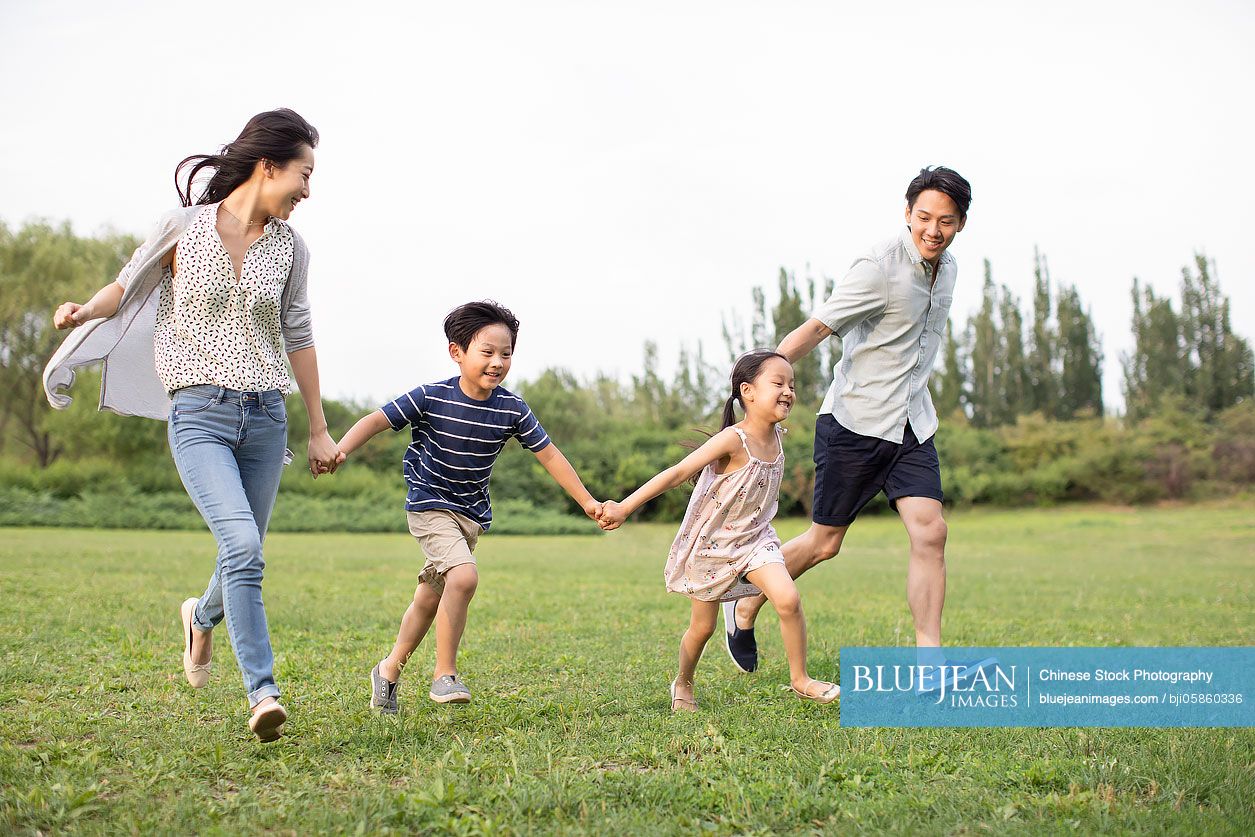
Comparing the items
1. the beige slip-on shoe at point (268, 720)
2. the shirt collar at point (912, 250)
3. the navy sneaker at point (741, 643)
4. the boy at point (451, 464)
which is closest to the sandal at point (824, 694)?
the navy sneaker at point (741, 643)

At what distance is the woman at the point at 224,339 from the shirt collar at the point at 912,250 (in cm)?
318

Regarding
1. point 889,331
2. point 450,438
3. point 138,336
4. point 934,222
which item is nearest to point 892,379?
point 889,331

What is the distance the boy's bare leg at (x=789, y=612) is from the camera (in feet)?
16.1

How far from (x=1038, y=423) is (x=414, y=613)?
135 ft

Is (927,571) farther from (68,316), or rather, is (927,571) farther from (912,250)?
(68,316)

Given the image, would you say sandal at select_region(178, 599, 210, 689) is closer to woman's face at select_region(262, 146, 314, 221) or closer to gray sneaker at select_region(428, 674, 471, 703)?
gray sneaker at select_region(428, 674, 471, 703)

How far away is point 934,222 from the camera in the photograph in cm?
552

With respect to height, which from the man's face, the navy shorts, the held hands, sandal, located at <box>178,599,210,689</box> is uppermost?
the man's face

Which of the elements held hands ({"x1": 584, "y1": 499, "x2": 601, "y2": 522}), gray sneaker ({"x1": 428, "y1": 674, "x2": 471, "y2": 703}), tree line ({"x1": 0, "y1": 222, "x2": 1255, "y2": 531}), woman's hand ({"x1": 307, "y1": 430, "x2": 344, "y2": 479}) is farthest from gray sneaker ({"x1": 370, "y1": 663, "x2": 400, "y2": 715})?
tree line ({"x1": 0, "y1": 222, "x2": 1255, "y2": 531})

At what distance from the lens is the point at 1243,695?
532 cm

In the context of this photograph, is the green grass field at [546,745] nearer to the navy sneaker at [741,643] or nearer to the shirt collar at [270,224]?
the navy sneaker at [741,643]

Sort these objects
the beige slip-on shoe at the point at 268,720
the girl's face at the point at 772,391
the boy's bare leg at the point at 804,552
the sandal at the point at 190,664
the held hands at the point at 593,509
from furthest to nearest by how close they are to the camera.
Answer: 1. the boy's bare leg at the point at 804,552
2. the held hands at the point at 593,509
3. the girl's face at the point at 772,391
4. the sandal at the point at 190,664
5. the beige slip-on shoe at the point at 268,720

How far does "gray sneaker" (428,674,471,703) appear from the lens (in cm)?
480

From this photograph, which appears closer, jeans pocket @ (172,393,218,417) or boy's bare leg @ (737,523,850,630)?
jeans pocket @ (172,393,218,417)
